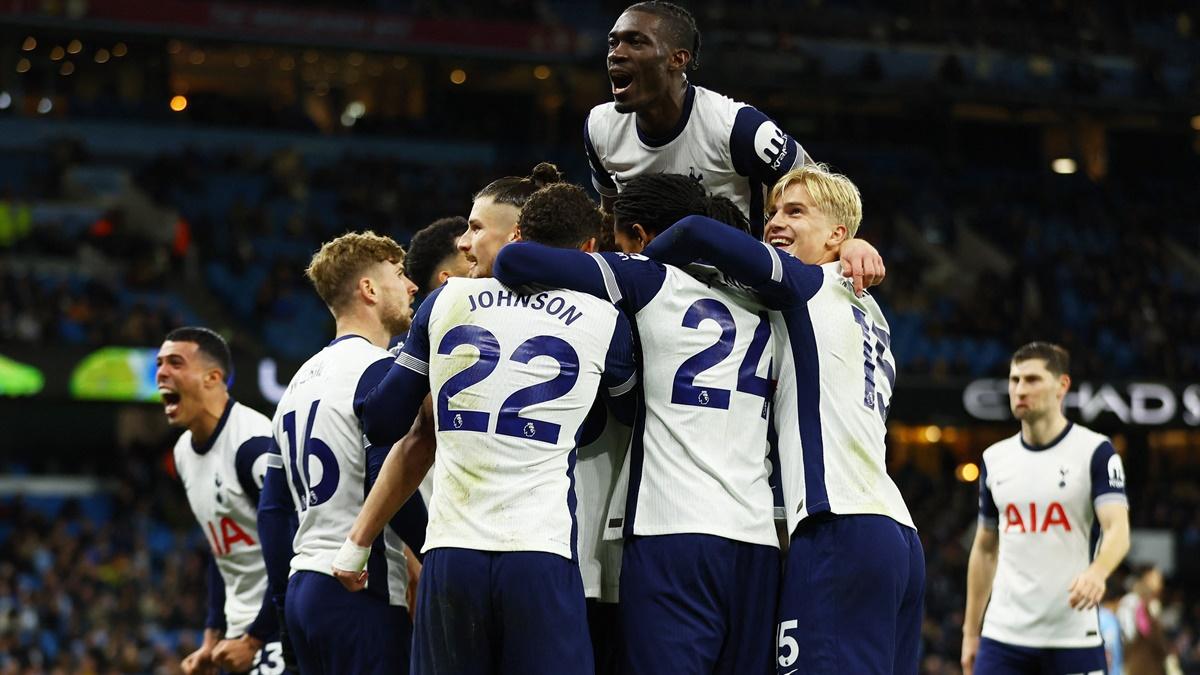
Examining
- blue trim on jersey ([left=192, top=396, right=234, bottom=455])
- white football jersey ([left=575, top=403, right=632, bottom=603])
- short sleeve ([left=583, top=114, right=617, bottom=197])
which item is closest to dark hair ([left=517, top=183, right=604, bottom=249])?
white football jersey ([left=575, top=403, right=632, bottom=603])

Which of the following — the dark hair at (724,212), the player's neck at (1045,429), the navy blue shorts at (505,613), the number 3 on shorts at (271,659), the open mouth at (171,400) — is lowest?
the number 3 on shorts at (271,659)

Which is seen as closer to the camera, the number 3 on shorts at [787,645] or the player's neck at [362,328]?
the number 3 on shorts at [787,645]

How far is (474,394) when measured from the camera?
5.07 meters

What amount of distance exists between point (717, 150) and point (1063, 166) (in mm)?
32018

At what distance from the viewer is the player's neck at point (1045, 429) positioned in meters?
9.51

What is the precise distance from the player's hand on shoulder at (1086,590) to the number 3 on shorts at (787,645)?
11.5 feet

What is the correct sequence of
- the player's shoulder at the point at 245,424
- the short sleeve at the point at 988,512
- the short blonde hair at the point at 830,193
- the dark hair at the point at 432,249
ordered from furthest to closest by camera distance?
the short sleeve at the point at 988,512, the player's shoulder at the point at 245,424, the dark hair at the point at 432,249, the short blonde hair at the point at 830,193

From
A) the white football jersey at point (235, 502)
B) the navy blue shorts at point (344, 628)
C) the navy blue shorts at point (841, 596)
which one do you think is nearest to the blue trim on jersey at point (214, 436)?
the white football jersey at point (235, 502)

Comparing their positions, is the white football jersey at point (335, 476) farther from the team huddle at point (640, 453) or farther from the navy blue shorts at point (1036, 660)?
the navy blue shorts at point (1036, 660)

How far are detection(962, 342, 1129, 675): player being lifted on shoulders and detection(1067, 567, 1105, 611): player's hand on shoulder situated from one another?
29 centimetres

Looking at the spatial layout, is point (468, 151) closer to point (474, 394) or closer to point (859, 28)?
point (859, 28)

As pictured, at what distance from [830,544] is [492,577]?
113 centimetres

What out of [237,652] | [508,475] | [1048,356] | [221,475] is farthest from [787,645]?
[1048,356]

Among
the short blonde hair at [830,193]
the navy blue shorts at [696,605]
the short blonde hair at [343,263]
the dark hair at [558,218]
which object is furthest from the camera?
the short blonde hair at [343,263]
